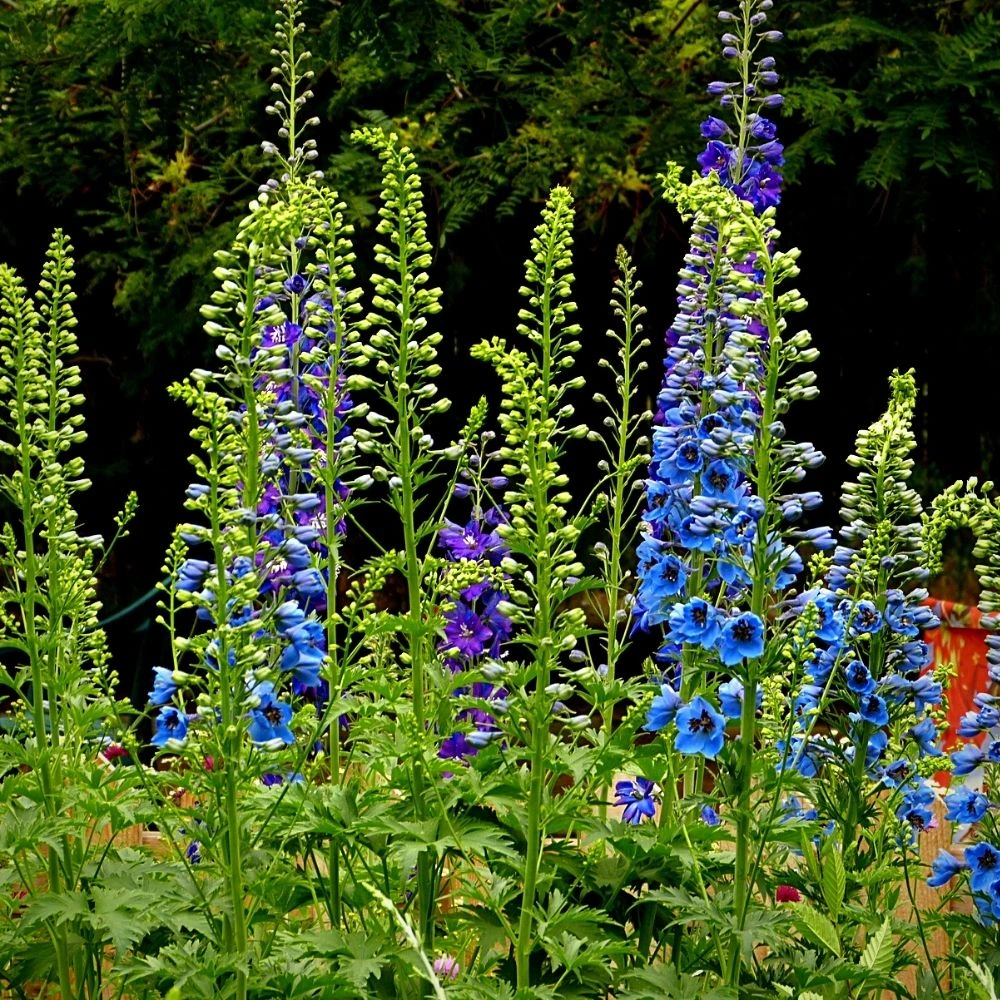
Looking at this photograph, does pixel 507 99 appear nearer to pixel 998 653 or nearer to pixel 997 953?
pixel 998 653

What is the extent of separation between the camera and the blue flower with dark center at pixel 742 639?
249 centimetres

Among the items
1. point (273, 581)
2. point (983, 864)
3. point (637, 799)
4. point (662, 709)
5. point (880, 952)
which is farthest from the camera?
point (637, 799)

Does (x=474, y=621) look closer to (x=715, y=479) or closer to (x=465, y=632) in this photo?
(x=465, y=632)

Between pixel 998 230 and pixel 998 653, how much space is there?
3.76 m

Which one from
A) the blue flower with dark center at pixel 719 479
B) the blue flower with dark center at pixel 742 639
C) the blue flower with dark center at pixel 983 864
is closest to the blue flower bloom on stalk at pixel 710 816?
the blue flower with dark center at pixel 983 864

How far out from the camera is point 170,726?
2533 mm

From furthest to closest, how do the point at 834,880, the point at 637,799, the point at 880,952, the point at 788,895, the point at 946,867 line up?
the point at 788,895 < the point at 637,799 < the point at 946,867 < the point at 834,880 < the point at 880,952

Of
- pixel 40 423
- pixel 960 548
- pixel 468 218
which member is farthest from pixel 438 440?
pixel 40 423

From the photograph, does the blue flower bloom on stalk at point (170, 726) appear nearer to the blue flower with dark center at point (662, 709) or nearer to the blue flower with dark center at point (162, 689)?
the blue flower with dark center at point (162, 689)

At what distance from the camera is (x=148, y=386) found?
7633mm

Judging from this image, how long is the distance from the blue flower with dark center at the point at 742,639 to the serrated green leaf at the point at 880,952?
1.76 ft

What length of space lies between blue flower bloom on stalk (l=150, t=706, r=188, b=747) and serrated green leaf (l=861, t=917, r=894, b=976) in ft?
3.80

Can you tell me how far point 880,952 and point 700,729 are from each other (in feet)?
2.05

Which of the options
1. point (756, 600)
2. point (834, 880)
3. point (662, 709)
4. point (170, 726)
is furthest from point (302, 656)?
point (834, 880)
